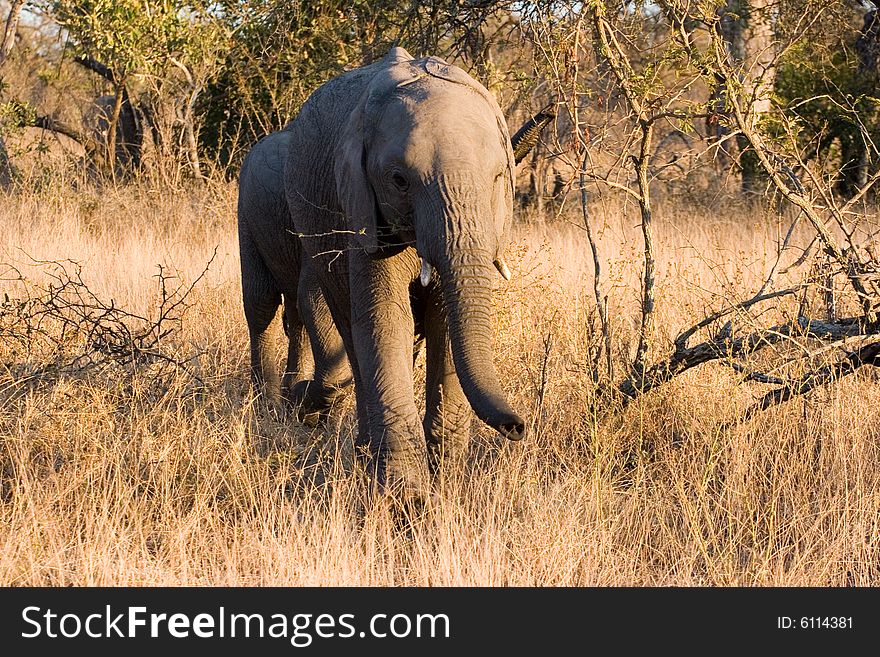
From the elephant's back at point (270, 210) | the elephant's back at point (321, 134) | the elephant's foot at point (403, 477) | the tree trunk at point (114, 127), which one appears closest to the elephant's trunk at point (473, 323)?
the elephant's foot at point (403, 477)

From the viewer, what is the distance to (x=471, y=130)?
14.1 ft

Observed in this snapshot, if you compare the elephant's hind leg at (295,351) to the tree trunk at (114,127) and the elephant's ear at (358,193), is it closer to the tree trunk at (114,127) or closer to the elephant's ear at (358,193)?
the elephant's ear at (358,193)

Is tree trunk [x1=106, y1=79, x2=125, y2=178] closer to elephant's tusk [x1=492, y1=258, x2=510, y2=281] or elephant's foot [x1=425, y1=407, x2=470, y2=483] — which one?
elephant's foot [x1=425, y1=407, x2=470, y2=483]

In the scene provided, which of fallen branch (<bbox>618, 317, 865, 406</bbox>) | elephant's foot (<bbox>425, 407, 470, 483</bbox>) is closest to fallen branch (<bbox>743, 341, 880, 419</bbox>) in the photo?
fallen branch (<bbox>618, 317, 865, 406</bbox>)

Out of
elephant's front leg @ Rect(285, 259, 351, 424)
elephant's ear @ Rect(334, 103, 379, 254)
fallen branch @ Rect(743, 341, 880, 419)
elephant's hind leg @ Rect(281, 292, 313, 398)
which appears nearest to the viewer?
elephant's ear @ Rect(334, 103, 379, 254)

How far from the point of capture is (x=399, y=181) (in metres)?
4.36

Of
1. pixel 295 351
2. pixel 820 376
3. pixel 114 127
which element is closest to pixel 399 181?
pixel 820 376

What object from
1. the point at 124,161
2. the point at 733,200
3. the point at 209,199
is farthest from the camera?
the point at 124,161

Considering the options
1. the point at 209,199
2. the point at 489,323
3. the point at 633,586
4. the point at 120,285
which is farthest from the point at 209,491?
the point at 209,199

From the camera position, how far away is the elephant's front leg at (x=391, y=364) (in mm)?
4742

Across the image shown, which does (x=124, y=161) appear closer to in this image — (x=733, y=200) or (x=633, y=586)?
(x=733, y=200)

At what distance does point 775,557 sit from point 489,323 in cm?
136

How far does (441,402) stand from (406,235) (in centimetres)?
95

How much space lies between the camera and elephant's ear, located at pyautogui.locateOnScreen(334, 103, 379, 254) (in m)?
4.52
